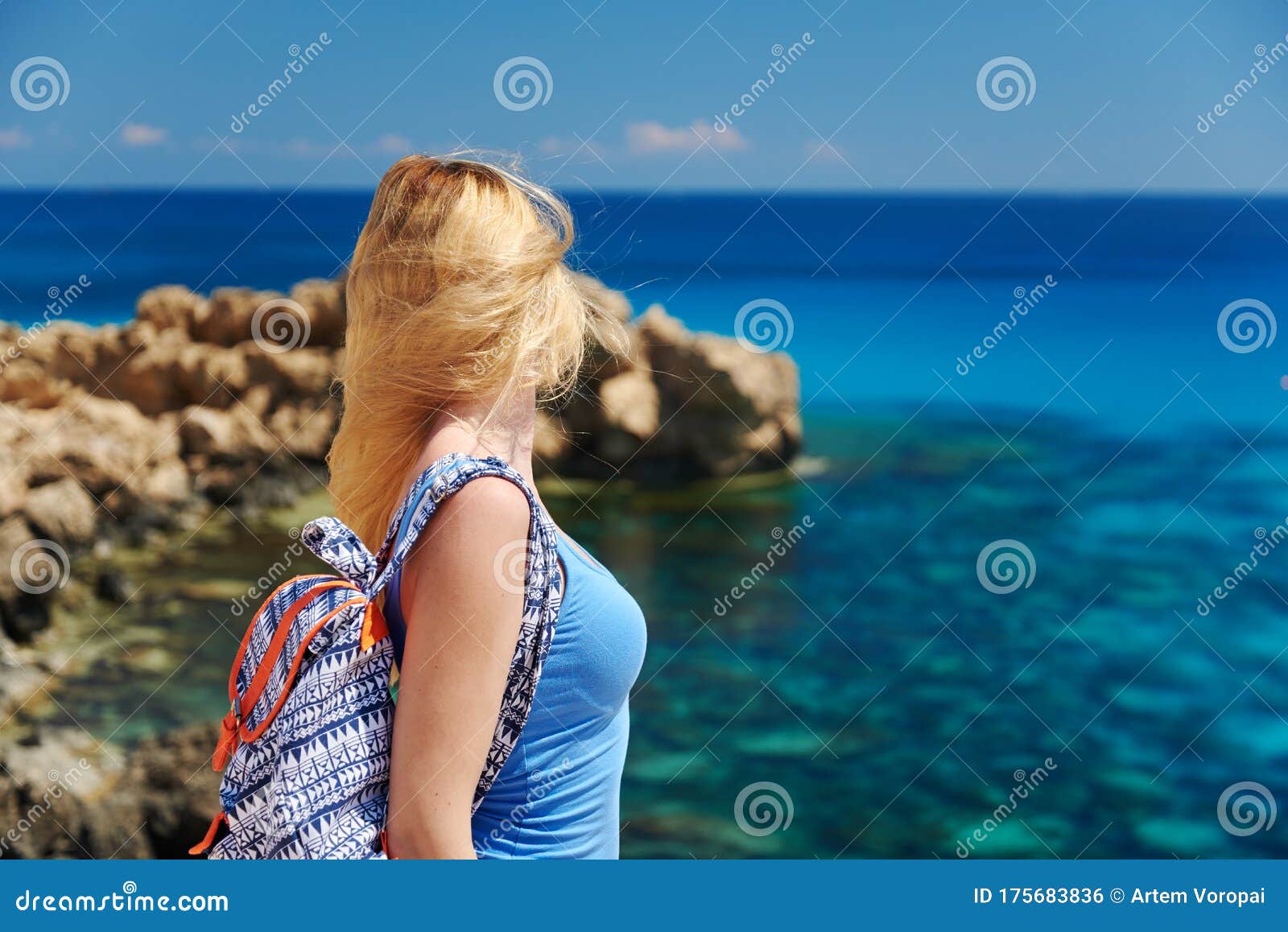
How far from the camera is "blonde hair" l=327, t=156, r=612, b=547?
1552mm

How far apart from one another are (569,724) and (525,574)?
0.27 meters

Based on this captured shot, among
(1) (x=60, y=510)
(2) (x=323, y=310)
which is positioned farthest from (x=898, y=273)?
(1) (x=60, y=510)

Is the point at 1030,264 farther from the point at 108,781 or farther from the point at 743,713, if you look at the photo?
the point at 108,781

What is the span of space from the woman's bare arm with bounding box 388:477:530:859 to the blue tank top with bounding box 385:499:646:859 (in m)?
0.09

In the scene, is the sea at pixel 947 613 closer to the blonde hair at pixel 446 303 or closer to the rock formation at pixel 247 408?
the blonde hair at pixel 446 303

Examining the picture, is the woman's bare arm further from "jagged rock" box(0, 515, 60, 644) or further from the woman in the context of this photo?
"jagged rock" box(0, 515, 60, 644)

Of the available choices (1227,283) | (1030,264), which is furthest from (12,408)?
(1030,264)

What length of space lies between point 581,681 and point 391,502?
1.36 feet

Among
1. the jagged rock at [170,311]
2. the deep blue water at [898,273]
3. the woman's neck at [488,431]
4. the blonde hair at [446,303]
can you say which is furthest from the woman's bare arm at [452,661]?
the deep blue water at [898,273]

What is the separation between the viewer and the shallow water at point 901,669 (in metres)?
8.03

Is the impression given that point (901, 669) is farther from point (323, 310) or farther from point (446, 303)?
point (446, 303)

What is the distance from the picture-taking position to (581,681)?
1.55 meters

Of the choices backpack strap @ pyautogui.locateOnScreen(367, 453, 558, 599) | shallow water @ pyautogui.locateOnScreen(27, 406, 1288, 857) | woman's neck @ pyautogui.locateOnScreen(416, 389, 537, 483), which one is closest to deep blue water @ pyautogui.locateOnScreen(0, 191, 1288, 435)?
shallow water @ pyautogui.locateOnScreen(27, 406, 1288, 857)

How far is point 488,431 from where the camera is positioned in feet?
5.11
